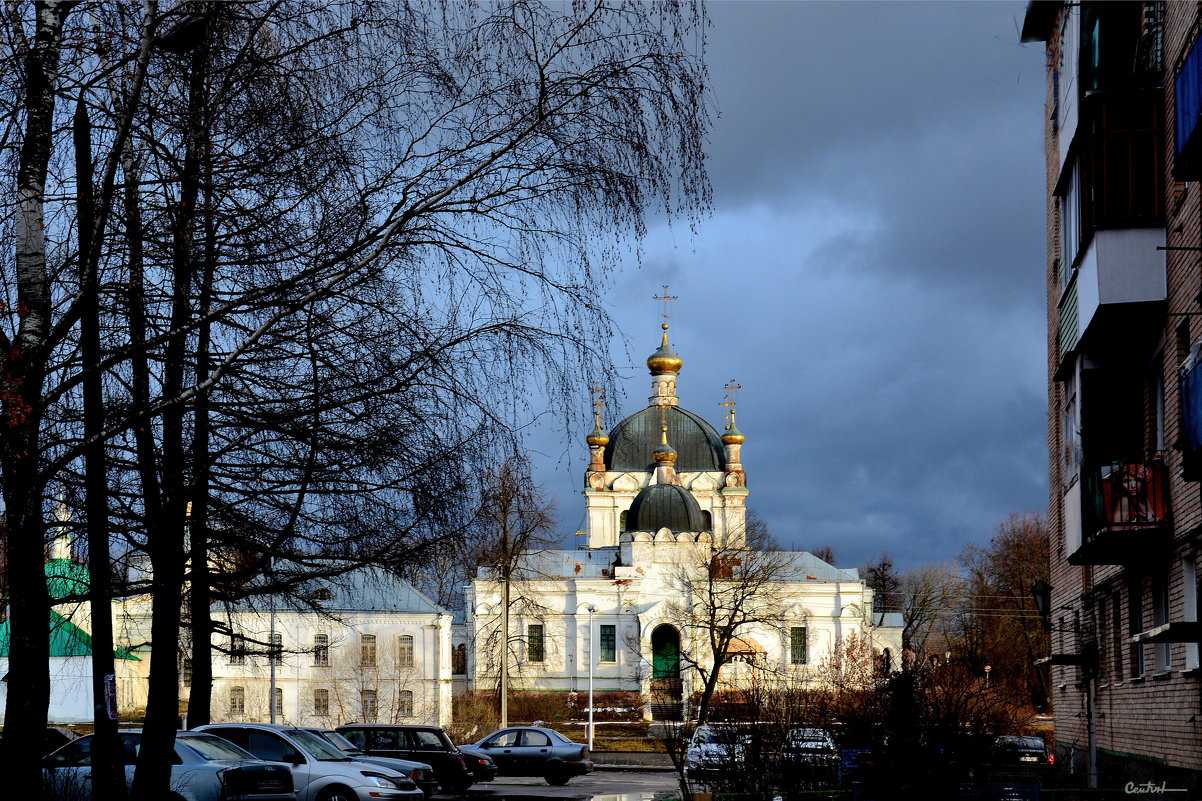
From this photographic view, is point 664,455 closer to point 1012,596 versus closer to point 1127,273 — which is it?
point 1012,596

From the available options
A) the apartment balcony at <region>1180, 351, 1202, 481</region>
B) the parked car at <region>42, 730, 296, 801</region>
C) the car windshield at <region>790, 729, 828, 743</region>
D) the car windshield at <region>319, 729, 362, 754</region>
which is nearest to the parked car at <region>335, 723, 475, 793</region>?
the car windshield at <region>319, 729, 362, 754</region>

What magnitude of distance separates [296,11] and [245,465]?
5029mm

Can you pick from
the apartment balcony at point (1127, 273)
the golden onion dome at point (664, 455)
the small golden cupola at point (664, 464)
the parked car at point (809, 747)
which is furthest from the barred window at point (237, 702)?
the apartment balcony at point (1127, 273)

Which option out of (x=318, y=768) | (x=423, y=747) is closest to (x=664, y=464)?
(x=423, y=747)

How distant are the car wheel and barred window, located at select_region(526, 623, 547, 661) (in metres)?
58.9

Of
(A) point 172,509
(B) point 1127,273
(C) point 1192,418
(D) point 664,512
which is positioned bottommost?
(A) point 172,509

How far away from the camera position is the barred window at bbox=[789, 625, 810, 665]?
7806 cm

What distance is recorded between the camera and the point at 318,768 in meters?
19.2

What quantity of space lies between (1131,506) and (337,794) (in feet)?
38.2

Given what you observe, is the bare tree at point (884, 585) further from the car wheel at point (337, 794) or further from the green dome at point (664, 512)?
the car wheel at point (337, 794)

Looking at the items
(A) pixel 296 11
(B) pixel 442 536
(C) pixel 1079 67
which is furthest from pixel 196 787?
(C) pixel 1079 67

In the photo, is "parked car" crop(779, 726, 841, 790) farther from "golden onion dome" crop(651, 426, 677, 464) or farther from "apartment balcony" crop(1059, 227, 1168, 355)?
"golden onion dome" crop(651, 426, 677, 464)

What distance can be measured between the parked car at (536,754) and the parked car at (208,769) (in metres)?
16.3

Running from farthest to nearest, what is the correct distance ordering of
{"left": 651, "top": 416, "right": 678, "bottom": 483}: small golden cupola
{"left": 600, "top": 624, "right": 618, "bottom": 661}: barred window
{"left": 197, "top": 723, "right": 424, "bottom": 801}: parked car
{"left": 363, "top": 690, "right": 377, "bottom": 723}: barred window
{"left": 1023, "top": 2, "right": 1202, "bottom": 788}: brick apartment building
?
{"left": 651, "top": 416, "right": 678, "bottom": 483}: small golden cupola, {"left": 600, "top": 624, "right": 618, "bottom": 661}: barred window, {"left": 363, "top": 690, "right": 377, "bottom": 723}: barred window, {"left": 197, "top": 723, "right": 424, "bottom": 801}: parked car, {"left": 1023, "top": 2, "right": 1202, "bottom": 788}: brick apartment building
